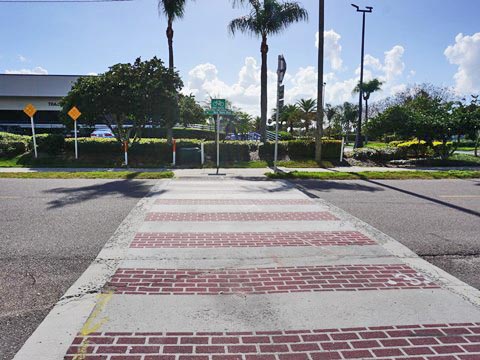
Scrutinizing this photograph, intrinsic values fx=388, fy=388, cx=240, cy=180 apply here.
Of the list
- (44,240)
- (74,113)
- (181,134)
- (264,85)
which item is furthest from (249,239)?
(181,134)

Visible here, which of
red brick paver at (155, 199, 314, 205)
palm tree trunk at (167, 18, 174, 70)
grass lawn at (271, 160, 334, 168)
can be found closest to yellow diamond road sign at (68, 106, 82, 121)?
palm tree trunk at (167, 18, 174, 70)

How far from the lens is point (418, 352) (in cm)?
299

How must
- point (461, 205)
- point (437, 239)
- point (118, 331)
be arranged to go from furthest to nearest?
1. point (461, 205)
2. point (437, 239)
3. point (118, 331)

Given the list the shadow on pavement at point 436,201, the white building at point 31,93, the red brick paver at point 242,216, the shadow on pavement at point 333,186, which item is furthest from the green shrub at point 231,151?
Answer: the white building at point 31,93

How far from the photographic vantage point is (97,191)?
34.0 feet

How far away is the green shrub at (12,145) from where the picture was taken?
19.0 meters

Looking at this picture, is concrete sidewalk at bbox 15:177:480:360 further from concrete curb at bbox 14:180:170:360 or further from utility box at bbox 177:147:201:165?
utility box at bbox 177:147:201:165

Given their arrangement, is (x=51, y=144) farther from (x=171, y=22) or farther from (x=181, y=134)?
(x=181, y=134)

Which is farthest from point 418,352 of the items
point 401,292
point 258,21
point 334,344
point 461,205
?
point 258,21

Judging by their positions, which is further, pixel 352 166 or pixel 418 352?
pixel 352 166

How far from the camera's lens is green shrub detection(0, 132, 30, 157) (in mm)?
19031

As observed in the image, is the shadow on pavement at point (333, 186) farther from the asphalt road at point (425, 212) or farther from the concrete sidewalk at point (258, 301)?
the concrete sidewalk at point (258, 301)

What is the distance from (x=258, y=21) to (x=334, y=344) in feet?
69.4

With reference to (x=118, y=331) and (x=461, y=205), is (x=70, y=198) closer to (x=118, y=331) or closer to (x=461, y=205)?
(x=118, y=331)
